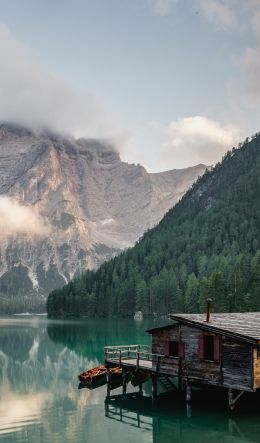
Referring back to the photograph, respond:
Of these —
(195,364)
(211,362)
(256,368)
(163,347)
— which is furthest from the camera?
(163,347)

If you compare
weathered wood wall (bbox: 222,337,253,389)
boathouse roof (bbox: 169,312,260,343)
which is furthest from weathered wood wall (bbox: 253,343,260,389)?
boathouse roof (bbox: 169,312,260,343)

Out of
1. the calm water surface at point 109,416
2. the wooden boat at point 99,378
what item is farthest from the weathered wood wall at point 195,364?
the wooden boat at point 99,378

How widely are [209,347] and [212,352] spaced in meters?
0.59

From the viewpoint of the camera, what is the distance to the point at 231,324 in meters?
46.1

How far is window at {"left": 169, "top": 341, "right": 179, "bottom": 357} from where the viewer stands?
48688mm

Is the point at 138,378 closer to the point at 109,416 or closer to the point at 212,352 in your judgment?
the point at 109,416

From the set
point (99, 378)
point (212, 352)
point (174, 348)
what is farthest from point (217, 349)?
point (99, 378)

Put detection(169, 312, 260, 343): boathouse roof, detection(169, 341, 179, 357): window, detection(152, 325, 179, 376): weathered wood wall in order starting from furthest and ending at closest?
detection(169, 341, 179, 357): window < detection(152, 325, 179, 376): weathered wood wall < detection(169, 312, 260, 343): boathouse roof

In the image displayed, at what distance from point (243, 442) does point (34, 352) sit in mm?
68616

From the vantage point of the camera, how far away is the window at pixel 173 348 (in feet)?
160

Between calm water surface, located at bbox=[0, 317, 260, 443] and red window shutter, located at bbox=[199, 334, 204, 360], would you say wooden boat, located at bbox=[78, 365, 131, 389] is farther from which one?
red window shutter, located at bbox=[199, 334, 204, 360]

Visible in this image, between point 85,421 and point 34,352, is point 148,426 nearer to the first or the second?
point 85,421

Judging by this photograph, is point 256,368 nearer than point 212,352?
Yes

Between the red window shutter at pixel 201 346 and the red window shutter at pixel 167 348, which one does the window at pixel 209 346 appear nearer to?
the red window shutter at pixel 201 346
